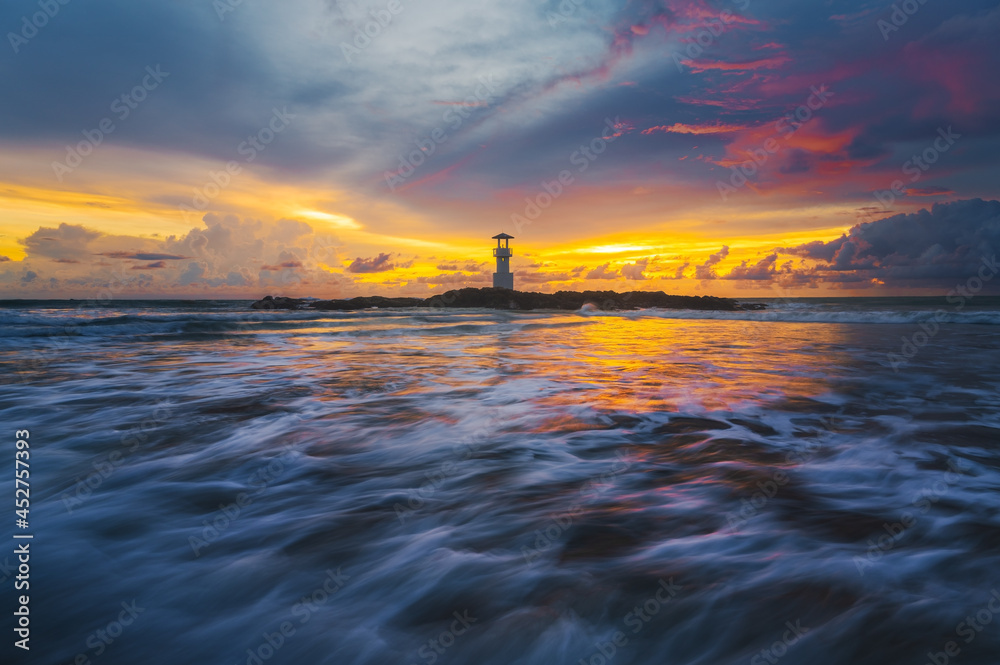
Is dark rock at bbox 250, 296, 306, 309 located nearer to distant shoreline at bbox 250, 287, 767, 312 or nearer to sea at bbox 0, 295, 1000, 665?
distant shoreline at bbox 250, 287, 767, 312

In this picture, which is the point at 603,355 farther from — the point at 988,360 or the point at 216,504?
the point at 216,504

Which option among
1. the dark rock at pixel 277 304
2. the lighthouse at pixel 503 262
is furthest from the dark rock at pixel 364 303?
the lighthouse at pixel 503 262

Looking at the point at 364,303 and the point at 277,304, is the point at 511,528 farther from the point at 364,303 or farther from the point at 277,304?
the point at 364,303

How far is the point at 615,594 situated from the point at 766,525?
1.15 m

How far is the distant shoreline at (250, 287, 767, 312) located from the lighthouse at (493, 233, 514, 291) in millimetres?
5229

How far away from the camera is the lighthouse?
56.7 meters

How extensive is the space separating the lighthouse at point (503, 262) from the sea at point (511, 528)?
167 ft

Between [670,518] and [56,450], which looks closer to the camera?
[670,518]

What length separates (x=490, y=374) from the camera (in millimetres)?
8203

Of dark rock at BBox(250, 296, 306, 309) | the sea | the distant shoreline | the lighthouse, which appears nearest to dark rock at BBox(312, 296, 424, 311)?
the distant shoreline

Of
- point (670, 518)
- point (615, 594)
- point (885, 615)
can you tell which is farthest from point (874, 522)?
point (615, 594)

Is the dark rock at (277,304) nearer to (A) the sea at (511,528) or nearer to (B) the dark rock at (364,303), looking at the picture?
(B) the dark rock at (364,303)

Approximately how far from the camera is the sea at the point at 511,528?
6.19 ft

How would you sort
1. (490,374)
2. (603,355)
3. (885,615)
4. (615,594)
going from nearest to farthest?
(885,615) → (615,594) → (490,374) → (603,355)
